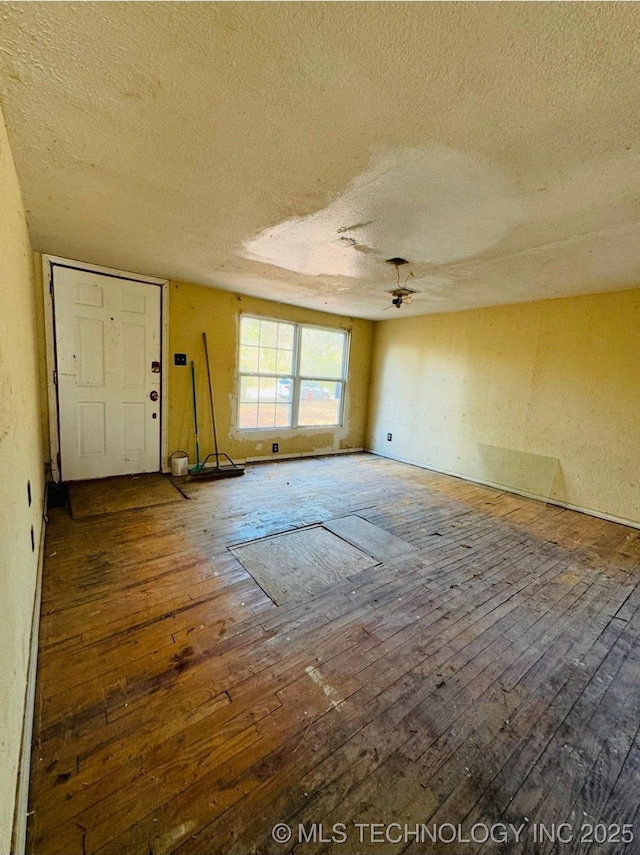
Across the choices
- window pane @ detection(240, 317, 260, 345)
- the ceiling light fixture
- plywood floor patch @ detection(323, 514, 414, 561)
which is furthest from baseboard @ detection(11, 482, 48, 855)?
window pane @ detection(240, 317, 260, 345)

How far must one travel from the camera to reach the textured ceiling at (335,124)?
1004 millimetres

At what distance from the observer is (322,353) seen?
18.4 ft

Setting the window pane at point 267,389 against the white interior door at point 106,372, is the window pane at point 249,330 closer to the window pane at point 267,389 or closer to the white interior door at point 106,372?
Answer: the window pane at point 267,389

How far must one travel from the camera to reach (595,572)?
261 centimetres

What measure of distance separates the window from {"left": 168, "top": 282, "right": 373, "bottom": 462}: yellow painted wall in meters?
0.13

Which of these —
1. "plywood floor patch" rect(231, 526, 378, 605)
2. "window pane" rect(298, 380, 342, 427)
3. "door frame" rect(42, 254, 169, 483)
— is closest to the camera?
"plywood floor patch" rect(231, 526, 378, 605)

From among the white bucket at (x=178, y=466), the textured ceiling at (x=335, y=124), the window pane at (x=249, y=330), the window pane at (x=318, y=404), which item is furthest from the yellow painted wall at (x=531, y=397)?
the white bucket at (x=178, y=466)

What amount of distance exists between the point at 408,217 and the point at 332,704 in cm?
261

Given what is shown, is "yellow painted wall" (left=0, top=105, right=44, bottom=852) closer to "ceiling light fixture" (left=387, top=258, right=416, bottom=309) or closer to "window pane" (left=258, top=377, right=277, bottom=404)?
"ceiling light fixture" (left=387, top=258, right=416, bottom=309)

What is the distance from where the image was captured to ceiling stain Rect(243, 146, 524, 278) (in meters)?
1.65

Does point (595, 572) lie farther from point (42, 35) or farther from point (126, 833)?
point (42, 35)

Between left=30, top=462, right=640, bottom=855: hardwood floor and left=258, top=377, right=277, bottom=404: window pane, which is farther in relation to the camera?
left=258, top=377, right=277, bottom=404: window pane

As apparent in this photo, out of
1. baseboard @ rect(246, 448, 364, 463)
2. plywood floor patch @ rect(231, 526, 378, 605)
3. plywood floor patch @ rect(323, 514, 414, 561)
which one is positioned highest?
baseboard @ rect(246, 448, 364, 463)

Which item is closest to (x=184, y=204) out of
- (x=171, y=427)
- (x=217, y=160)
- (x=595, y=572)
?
(x=217, y=160)
